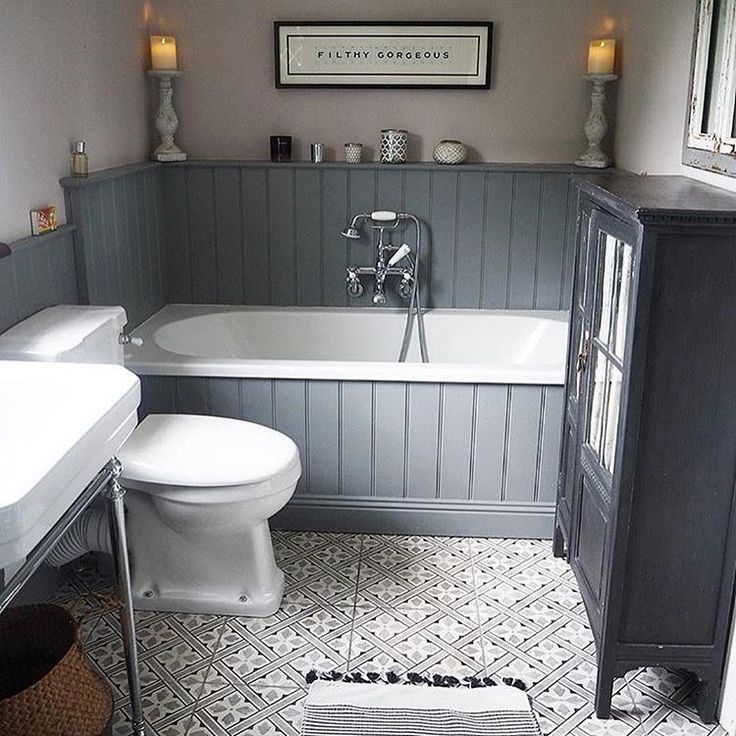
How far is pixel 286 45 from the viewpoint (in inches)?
140

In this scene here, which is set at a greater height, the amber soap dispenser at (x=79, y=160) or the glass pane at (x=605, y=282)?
the amber soap dispenser at (x=79, y=160)

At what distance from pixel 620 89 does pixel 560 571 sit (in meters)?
1.93

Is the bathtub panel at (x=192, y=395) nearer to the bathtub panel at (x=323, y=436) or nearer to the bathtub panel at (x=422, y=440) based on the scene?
the bathtub panel at (x=323, y=436)

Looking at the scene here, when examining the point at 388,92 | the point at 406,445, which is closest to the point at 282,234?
the point at 388,92

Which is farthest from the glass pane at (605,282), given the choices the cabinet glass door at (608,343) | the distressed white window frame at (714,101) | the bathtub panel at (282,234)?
the bathtub panel at (282,234)

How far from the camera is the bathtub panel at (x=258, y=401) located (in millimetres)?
2928

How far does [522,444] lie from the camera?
114 inches

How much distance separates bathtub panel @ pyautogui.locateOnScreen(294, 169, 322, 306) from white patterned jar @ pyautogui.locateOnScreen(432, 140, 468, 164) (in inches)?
19.4

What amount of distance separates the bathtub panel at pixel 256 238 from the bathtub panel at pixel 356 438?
0.99 metres

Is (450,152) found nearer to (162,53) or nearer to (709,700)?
(162,53)

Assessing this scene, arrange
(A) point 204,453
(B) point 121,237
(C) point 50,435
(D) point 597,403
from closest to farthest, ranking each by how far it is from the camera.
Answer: (C) point 50,435, (D) point 597,403, (A) point 204,453, (B) point 121,237

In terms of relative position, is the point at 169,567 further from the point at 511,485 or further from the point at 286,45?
the point at 286,45

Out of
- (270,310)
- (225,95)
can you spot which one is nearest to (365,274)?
(270,310)

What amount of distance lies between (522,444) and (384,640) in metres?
0.82
